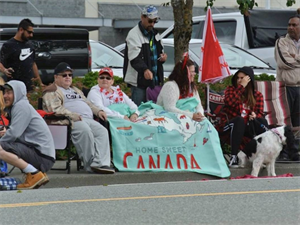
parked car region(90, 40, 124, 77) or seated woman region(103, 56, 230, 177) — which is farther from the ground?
parked car region(90, 40, 124, 77)

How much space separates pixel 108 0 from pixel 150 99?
63.2ft

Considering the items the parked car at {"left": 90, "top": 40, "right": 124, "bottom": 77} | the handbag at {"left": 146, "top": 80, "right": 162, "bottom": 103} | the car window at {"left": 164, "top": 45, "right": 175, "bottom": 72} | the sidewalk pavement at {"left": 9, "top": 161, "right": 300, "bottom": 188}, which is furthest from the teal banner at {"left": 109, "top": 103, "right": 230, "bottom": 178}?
the car window at {"left": 164, "top": 45, "right": 175, "bottom": 72}

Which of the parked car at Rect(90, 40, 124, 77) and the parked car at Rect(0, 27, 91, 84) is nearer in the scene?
the parked car at Rect(0, 27, 91, 84)

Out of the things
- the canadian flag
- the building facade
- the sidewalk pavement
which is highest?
the building facade

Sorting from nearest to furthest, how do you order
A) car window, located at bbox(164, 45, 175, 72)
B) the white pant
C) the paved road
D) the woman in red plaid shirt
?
the paved road, the white pant, the woman in red plaid shirt, car window, located at bbox(164, 45, 175, 72)

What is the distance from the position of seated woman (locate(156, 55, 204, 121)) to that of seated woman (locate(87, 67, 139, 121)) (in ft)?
1.33

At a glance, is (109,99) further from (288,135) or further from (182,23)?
(182,23)

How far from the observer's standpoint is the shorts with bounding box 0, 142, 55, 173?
1052 centimetres

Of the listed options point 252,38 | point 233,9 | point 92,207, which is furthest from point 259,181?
→ point 233,9

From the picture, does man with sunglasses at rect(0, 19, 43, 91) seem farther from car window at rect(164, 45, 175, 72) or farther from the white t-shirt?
car window at rect(164, 45, 175, 72)

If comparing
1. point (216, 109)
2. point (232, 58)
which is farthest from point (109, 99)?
point (232, 58)

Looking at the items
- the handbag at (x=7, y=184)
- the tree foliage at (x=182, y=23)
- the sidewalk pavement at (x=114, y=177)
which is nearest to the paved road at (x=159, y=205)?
the handbag at (x=7, y=184)

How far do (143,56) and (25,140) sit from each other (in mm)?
2579

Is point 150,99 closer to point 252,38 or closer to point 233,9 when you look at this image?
point 252,38
